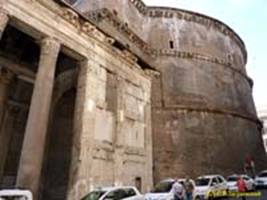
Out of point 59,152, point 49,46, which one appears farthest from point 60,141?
point 49,46

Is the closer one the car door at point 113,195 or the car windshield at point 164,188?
the car door at point 113,195

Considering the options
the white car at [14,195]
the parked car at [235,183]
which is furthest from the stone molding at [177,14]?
the white car at [14,195]

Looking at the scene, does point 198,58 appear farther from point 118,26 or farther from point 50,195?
point 50,195

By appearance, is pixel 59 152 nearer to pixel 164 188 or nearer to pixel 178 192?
pixel 164 188

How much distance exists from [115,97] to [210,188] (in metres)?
5.83

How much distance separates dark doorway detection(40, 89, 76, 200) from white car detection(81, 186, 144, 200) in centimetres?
578

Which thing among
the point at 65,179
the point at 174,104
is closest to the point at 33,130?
the point at 65,179

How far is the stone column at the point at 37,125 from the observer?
9.08 m

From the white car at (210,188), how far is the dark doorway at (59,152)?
21.3 feet

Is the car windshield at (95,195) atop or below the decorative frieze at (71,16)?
→ below

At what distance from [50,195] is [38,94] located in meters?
6.79

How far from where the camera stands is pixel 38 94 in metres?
10.1

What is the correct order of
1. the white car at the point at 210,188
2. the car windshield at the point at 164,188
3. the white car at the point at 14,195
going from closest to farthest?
the white car at the point at 14,195, the car windshield at the point at 164,188, the white car at the point at 210,188

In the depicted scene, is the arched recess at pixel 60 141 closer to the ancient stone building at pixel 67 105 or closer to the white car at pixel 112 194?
the ancient stone building at pixel 67 105
